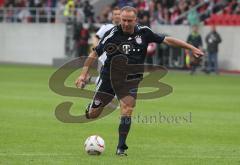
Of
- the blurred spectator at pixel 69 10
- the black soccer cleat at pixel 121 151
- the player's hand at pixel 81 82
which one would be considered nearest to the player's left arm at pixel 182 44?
the player's hand at pixel 81 82

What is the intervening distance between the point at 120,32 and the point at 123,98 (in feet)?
3.46

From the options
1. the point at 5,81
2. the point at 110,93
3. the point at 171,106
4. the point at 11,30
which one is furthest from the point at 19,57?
the point at 110,93

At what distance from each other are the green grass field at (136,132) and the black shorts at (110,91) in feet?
2.64

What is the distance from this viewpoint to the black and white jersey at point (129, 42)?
1222 cm

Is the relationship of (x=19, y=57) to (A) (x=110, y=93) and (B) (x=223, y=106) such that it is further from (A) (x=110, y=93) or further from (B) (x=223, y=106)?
(A) (x=110, y=93)

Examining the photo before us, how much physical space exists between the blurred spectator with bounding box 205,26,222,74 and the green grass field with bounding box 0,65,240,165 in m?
11.7

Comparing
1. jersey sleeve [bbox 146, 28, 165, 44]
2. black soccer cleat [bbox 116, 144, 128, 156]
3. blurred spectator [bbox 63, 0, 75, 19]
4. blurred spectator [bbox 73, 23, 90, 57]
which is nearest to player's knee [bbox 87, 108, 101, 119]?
black soccer cleat [bbox 116, 144, 128, 156]

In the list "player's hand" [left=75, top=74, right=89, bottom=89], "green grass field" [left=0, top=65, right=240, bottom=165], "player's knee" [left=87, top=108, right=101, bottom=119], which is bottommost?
"green grass field" [left=0, top=65, right=240, bottom=165]

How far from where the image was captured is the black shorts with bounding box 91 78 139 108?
491 inches

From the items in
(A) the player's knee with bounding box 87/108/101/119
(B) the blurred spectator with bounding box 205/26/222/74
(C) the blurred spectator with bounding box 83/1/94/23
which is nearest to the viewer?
(A) the player's knee with bounding box 87/108/101/119

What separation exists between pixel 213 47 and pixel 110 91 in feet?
83.4

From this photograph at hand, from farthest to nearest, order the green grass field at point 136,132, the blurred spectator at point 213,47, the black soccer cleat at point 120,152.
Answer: the blurred spectator at point 213,47
the black soccer cleat at point 120,152
the green grass field at point 136,132

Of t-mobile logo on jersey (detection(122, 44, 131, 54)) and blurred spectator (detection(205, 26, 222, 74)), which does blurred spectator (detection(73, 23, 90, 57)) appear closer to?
blurred spectator (detection(205, 26, 222, 74))

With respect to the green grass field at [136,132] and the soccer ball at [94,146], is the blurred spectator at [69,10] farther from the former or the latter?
the soccer ball at [94,146]
